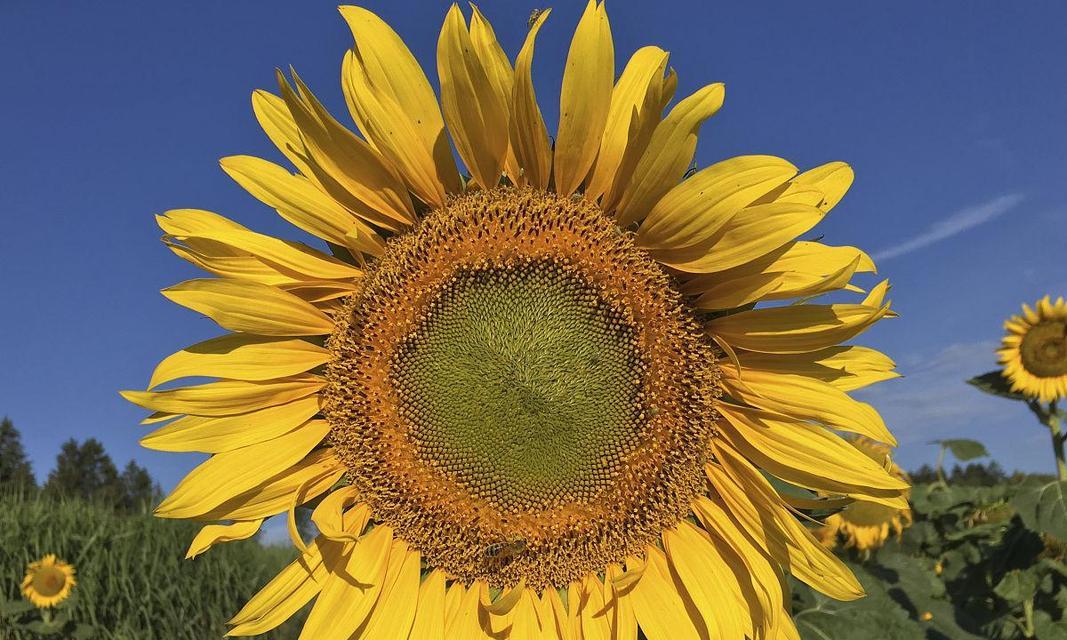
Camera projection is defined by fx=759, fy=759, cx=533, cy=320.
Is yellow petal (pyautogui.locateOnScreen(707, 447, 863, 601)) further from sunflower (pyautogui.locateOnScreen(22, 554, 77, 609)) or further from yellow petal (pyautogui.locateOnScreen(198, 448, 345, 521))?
sunflower (pyautogui.locateOnScreen(22, 554, 77, 609))

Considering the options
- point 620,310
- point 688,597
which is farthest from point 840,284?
point 688,597

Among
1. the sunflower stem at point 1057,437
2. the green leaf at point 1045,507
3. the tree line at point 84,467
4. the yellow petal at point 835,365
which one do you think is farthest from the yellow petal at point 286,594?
the tree line at point 84,467

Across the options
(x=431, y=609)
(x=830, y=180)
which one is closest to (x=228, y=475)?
(x=431, y=609)

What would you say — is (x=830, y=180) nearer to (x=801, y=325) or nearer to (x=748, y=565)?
(x=801, y=325)

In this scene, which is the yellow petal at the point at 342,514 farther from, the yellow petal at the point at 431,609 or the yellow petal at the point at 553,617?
the yellow petal at the point at 553,617

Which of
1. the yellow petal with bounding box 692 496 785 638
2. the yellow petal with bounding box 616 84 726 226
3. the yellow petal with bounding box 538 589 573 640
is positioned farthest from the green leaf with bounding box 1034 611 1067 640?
the yellow petal with bounding box 616 84 726 226
